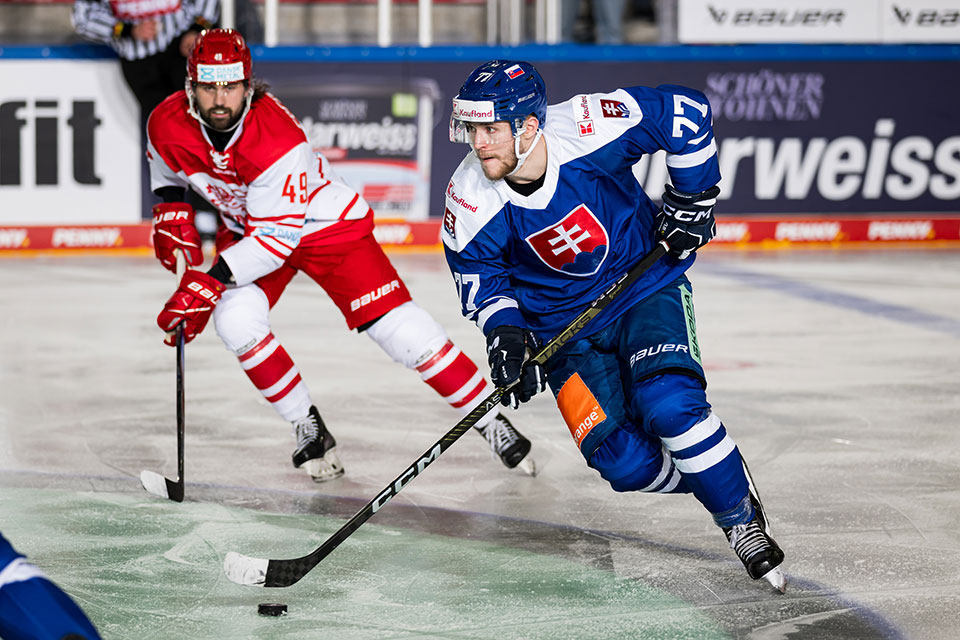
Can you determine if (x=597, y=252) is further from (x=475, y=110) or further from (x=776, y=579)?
(x=776, y=579)

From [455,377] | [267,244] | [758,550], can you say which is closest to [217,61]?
[267,244]

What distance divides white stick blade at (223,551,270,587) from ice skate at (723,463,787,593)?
990mm

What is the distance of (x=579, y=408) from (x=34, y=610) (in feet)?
4.89

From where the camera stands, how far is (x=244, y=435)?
4.30 meters

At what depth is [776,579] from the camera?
2.88 metres

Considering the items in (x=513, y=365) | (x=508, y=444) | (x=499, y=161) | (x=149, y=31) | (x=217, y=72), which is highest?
(x=149, y=31)

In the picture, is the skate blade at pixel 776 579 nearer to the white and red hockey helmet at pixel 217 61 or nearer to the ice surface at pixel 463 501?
the ice surface at pixel 463 501

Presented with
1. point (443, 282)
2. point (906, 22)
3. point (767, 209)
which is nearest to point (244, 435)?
point (443, 282)

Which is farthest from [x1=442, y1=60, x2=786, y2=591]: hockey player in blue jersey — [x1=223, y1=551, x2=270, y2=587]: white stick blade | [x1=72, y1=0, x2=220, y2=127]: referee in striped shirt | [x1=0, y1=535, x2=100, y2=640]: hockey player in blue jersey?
[x1=72, y1=0, x2=220, y2=127]: referee in striped shirt

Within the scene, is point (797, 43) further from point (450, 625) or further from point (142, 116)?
point (450, 625)

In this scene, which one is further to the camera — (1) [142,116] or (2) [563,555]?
(1) [142,116]

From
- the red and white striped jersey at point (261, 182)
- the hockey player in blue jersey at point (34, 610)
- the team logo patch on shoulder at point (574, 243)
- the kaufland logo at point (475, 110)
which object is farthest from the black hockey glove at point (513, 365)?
the hockey player in blue jersey at point (34, 610)

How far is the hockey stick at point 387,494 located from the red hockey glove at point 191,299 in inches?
30.4

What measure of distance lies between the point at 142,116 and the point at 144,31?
0.58m
